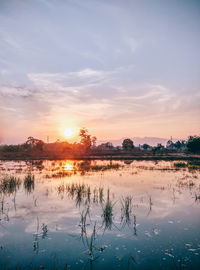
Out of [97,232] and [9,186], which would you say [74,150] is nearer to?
[9,186]

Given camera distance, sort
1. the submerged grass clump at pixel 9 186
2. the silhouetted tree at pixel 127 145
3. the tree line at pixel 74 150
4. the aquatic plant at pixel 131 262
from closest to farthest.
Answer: the aquatic plant at pixel 131 262 → the submerged grass clump at pixel 9 186 → the tree line at pixel 74 150 → the silhouetted tree at pixel 127 145

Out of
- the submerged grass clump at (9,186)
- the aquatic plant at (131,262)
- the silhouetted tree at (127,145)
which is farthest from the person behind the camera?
the silhouetted tree at (127,145)

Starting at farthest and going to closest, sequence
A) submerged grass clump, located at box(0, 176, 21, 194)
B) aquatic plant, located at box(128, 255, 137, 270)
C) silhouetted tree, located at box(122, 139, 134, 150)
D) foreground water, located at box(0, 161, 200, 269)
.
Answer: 1. silhouetted tree, located at box(122, 139, 134, 150)
2. submerged grass clump, located at box(0, 176, 21, 194)
3. foreground water, located at box(0, 161, 200, 269)
4. aquatic plant, located at box(128, 255, 137, 270)

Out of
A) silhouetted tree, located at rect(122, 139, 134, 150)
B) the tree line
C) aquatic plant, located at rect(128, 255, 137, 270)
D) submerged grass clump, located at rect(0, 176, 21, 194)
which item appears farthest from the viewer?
silhouetted tree, located at rect(122, 139, 134, 150)

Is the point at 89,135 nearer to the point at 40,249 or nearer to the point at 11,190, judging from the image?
the point at 11,190

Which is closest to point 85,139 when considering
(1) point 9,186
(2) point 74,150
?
(2) point 74,150

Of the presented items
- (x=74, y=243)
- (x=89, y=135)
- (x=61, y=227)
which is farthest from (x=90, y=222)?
(x=89, y=135)

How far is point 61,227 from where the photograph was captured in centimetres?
827

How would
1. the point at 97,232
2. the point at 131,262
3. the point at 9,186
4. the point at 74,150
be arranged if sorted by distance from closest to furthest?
1. the point at 131,262
2. the point at 97,232
3. the point at 9,186
4. the point at 74,150

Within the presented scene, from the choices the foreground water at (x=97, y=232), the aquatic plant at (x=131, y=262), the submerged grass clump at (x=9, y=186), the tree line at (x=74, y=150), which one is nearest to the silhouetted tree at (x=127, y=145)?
the tree line at (x=74, y=150)

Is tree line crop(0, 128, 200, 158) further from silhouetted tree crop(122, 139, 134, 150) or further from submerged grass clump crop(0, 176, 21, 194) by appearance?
submerged grass clump crop(0, 176, 21, 194)

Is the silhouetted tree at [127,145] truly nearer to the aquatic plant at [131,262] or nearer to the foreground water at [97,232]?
the foreground water at [97,232]

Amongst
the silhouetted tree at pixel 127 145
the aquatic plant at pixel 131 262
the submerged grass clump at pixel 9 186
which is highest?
the silhouetted tree at pixel 127 145

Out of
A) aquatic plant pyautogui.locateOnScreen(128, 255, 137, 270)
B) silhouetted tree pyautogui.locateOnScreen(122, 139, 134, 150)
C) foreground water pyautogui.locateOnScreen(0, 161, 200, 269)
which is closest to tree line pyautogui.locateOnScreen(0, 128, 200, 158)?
silhouetted tree pyautogui.locateOnScreen(122, 139, 134, 150)
